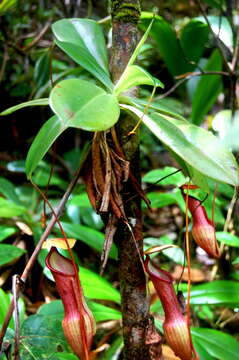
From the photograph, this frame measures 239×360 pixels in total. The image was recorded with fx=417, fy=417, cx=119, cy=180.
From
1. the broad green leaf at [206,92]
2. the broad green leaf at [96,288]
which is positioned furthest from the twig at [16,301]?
the broad green leaf at [206,92]

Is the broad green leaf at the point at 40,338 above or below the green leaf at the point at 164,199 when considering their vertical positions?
above

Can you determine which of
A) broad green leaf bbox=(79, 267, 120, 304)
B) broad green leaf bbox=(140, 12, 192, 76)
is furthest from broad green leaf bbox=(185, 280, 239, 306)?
broad green leaf bbox=(140, 12, 192, 76)

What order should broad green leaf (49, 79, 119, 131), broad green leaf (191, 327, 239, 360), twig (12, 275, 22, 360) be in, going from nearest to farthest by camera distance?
broad green leaf (49, 79, 119, 131), twig (12, 275, 22, 360), broad green leaf (191, 327, 239, 360)

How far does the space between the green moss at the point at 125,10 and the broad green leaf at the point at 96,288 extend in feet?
2.17

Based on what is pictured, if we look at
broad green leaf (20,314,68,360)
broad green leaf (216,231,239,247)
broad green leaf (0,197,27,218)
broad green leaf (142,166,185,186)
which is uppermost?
broad green leaf (142,166,185,186)

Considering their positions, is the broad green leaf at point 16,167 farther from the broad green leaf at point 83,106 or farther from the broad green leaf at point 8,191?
the broad green leaf at point 83,106

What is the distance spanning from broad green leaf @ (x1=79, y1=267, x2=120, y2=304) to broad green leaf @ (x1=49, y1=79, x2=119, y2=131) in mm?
639

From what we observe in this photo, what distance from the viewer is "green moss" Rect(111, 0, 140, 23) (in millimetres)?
777

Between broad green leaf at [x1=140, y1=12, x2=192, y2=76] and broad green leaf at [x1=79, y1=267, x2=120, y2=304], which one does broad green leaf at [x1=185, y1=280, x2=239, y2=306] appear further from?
broad green leaf at [x1=140, y1=12, x2=192, y2=76]

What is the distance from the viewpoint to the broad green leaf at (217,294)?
40.1 inches

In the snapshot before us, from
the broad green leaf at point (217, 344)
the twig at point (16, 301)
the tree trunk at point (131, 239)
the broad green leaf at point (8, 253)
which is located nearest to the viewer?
the twig at point (16, 301)

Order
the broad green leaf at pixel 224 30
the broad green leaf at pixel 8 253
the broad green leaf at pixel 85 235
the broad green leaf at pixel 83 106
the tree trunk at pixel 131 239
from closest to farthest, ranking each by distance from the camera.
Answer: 1. the broad green leaf at pixel 83 106
2. the tree trunk at pixel 131 239
3. the broad green leaf at pixel 8 253
4. the broad green leaf at pixel 85 235
5. the broad green leaf at pixel 224 30

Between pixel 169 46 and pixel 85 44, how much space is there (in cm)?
83

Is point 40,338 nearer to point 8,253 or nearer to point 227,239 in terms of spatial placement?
point 8,253
